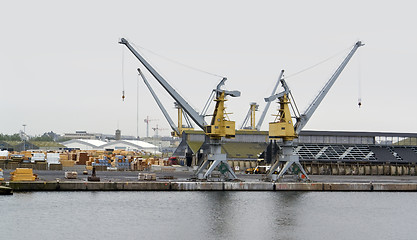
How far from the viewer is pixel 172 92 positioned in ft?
269

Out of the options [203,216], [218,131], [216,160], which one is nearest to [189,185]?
[216,160]

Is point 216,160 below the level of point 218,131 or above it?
below

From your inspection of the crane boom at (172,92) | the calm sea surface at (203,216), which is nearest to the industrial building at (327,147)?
the crane boom at (172,92)

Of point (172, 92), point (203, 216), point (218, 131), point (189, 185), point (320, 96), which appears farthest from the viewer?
point (320, 96)

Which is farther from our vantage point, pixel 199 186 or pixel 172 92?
pixel 172 92

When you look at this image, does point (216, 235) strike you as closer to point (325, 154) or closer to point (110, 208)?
point (110, 208)

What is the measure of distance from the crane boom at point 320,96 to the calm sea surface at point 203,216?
479 inches

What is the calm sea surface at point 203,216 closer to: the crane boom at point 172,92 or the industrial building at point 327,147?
the crane boom at point 172,92

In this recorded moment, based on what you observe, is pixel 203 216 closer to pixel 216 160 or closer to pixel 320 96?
pixel 216 160

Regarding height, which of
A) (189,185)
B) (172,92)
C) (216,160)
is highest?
(172,92)

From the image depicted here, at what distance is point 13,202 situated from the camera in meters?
59.8

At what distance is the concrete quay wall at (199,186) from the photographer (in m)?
69.3

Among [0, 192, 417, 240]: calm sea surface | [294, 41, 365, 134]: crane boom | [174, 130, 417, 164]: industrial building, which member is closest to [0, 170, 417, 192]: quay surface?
[0, 192, 417, 240]: calm sea surface

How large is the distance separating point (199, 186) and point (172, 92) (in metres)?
13.8
